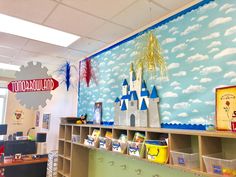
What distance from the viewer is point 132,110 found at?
7.65 feet

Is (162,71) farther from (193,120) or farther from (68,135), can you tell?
(68,135)

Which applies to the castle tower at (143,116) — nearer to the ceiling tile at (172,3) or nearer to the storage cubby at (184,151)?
the storage cubby at (184,151)

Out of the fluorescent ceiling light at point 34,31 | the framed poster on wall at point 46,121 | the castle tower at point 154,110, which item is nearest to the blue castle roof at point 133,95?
the castle tower at point 154,110

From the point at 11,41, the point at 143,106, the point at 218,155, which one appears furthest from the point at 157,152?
the point at 11,41

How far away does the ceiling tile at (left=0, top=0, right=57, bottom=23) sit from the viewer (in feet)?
6.34

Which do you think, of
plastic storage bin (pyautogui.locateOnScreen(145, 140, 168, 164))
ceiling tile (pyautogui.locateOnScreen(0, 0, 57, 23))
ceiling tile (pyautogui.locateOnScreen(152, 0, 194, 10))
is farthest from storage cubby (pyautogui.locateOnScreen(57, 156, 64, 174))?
ceiling tile (pyautogui.locateOnScreen(152, 0, 194, 10))

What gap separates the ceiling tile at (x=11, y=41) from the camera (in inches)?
109

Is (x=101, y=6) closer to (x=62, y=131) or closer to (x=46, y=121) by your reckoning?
(x=62, y=131)

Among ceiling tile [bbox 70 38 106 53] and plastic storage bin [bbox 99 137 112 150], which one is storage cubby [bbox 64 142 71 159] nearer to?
plastic storage bin [bbox 99 137 112 150]

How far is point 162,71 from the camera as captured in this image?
2.08 m

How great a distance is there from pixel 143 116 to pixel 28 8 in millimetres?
1709

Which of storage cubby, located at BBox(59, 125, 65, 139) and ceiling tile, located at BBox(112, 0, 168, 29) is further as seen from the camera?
storage cubby, located at BBox(59, 125, 65, 139)

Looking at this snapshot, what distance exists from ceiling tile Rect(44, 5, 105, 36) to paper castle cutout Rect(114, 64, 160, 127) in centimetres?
73

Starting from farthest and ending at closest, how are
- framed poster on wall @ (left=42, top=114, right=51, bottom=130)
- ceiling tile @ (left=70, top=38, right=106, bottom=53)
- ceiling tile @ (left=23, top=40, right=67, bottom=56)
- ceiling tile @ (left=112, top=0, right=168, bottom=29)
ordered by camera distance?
framed poster on wall @ (left=42, top=114, right=51, bottom=130) → ceiling tile @ (left=23, top=40, right=67, bottom=56) → ceiling tile @ (left=70, top=38, right=106, bottom=53) → ceiling tile @ (left=112, top=0, right=168, bottom=29)
